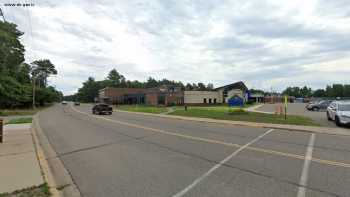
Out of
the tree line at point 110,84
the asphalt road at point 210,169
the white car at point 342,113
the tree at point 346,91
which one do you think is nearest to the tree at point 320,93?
the tree at point 346,91

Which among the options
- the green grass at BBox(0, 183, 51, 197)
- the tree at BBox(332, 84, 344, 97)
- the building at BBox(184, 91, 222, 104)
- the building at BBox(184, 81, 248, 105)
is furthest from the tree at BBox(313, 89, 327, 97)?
the green grass at BBox(0, 183, 51, 197)

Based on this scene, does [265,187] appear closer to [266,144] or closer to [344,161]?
[344,161]

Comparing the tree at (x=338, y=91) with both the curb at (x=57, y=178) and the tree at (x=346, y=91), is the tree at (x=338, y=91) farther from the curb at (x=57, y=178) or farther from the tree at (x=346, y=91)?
the curb at (x=57, y=178)

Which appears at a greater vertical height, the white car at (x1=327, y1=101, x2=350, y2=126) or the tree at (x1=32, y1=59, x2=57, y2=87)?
the tree at (x1=32, y1=59, x2=57, y2=87)

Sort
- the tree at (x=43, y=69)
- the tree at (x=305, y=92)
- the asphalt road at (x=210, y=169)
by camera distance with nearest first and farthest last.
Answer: the asphalt road at (x=210, y=169), the tree at (x=43, y=69), the tree at (x=305, y=92)

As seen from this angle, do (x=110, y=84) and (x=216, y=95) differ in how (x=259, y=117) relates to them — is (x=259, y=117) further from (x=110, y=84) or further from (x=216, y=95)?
(x=110, y=84)

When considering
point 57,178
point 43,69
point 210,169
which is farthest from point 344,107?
point 43,69

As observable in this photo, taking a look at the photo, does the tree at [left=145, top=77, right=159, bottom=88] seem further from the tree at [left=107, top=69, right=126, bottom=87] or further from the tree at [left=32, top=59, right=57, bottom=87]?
the tree at [left=32, top=59, right=57, bottom=87]

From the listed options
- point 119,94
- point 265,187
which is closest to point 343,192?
point 265,187

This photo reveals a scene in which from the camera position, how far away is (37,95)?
55781mm

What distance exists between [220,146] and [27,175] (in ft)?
20.1

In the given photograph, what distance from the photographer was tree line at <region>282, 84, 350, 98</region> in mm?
128750

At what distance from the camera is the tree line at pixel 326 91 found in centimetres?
12875

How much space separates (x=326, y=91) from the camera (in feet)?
465
